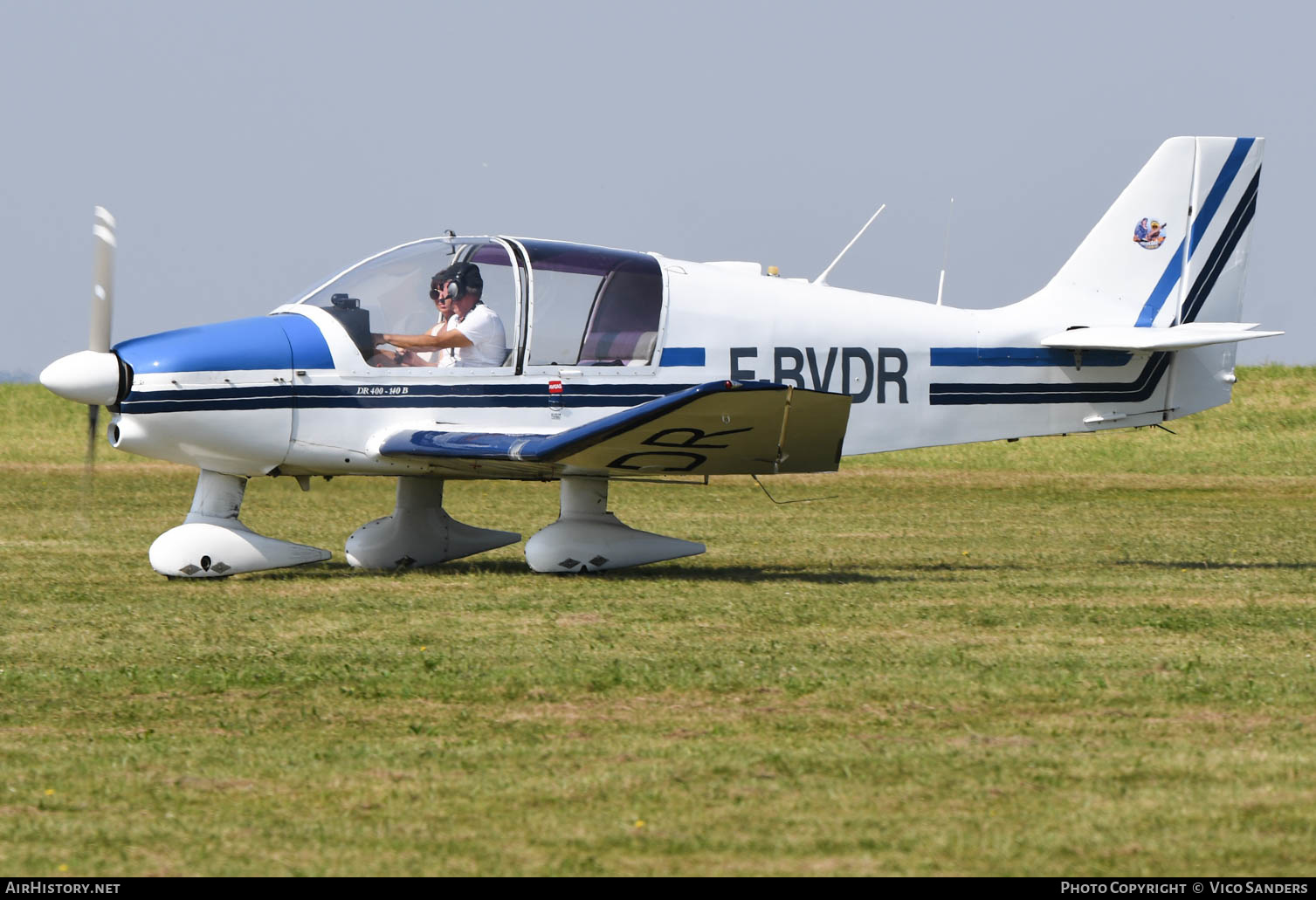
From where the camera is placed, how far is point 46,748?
5.80 m

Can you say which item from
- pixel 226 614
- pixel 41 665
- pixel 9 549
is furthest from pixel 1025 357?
pixel 9 549

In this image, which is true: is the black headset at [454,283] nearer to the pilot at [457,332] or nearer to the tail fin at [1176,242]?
the pilot at [457,332]

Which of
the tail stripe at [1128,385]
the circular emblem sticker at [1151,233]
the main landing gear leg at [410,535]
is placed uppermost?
the circular emblem sticker at [1151,233]

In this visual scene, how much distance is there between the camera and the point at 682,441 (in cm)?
1023

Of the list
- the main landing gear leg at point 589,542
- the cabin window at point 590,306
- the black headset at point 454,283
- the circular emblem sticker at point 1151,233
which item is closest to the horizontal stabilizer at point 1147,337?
the circular emblem sticker at point 1151,233

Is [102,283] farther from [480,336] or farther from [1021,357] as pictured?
[1021,357]

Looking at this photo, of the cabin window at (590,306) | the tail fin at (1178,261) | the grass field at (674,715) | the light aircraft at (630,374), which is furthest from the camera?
the tail fin at (1178,261)

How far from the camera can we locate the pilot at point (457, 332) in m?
10.8

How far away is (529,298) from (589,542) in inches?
72.2

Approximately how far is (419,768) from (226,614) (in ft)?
13.3

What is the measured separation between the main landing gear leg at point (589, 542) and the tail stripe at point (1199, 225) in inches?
174

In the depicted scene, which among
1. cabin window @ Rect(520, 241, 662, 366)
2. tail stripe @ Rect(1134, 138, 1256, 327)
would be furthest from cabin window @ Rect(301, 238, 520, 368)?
tail stripe @ Rect(1134, 138, 1256, 327)

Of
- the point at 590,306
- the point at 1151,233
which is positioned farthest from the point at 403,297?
the point at 1151,233

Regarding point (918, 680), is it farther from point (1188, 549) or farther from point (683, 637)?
point (1188, 549)
